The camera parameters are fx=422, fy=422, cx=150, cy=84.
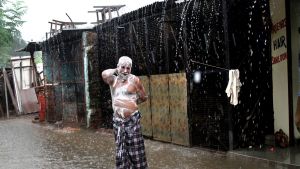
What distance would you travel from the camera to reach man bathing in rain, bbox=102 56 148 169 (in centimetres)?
575

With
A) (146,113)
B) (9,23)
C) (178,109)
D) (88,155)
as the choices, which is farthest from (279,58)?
(9,23)

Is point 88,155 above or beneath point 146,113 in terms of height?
beneath

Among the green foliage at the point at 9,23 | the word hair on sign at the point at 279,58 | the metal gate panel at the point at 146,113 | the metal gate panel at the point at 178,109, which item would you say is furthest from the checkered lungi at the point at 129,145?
the green foliage at the point at 9,23

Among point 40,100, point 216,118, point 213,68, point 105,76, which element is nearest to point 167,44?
point 213,68

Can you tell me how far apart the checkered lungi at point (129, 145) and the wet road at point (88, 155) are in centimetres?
187

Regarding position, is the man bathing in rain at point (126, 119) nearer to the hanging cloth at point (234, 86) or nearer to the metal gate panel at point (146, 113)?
the hanging cloth at point (234, 86)

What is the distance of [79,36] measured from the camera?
1396cm

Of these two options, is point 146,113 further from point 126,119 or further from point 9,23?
point 9,23

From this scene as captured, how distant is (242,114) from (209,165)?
1.37 metres

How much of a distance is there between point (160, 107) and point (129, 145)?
14.6ft

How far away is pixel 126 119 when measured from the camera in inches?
229

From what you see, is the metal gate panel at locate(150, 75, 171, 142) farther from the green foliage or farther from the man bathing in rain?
the green foliage

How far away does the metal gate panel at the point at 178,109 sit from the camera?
30.5 feet

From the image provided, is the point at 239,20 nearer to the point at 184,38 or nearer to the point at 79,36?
the point at 184,38
